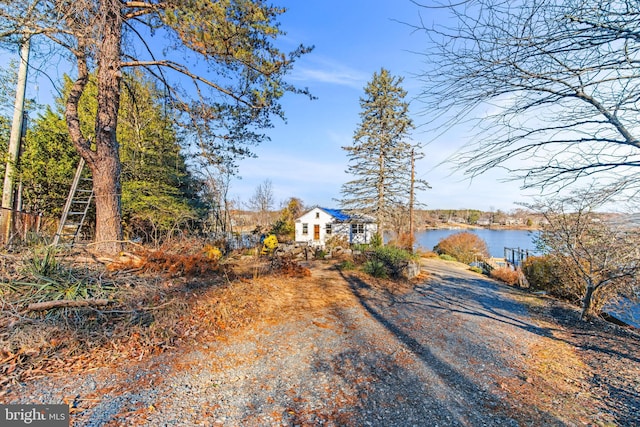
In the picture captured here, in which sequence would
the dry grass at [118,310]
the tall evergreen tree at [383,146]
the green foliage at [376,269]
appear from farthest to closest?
the tall evergreen tree at [383,146] → the green foliage at [376,269] → the dry grass at [118,310]

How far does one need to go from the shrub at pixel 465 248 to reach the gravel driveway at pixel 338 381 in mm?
14451

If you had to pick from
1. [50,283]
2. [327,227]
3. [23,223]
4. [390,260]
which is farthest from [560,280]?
[327,227]

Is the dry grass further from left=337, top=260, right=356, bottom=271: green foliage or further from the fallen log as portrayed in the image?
left=337, top=260, right=356, bottom=271: green foliage

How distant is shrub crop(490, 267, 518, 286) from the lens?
391 inches

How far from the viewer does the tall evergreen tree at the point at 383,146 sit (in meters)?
17.6

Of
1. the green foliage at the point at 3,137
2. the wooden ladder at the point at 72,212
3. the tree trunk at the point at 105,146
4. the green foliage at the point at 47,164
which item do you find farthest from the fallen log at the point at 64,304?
the green foliage at the point at 3,137

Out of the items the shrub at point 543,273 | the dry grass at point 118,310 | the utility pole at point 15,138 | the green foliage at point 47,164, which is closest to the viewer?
the dry grass at point 118,310

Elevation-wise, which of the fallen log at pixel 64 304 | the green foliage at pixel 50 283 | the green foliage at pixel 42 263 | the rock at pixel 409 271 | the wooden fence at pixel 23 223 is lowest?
the rock at pixel 409 271

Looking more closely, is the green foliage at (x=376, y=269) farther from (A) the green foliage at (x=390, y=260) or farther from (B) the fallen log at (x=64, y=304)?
(B) the fallen log at (x=64, y=304)

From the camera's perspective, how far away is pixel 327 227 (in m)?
22.1

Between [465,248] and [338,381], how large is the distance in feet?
60.5

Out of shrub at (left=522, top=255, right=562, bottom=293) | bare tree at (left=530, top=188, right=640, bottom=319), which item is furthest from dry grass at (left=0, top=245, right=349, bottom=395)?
shrub at (left=522, top=255, right=562, bottom=293)

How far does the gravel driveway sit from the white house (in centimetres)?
1589

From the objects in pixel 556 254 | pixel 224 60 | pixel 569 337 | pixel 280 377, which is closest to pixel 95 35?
pixel 224 60
